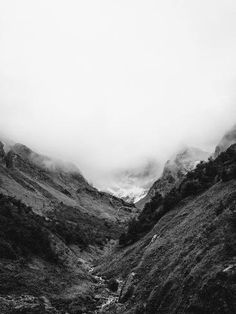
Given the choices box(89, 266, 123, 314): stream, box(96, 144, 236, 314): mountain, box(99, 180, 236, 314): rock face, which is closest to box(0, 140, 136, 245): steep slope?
box(89, 266, 123, 314): stream

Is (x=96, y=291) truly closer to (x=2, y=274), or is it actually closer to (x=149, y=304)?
(x=2, y=274)

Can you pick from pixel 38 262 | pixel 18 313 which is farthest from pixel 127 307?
pixel 38 262

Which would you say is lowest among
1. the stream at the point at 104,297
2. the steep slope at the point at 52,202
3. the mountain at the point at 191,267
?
the steep slope at the point at 52,202

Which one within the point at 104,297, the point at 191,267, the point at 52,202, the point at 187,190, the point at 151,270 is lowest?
the point at 52,202

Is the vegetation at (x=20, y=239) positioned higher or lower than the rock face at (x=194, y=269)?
lower

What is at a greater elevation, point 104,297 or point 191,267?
point 191,267

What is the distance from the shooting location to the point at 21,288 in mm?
25375

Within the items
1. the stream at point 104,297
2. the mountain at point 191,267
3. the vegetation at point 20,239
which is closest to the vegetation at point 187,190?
the mountain at point 191,267

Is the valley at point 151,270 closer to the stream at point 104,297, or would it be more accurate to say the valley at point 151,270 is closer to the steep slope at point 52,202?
the stream at point 104,297

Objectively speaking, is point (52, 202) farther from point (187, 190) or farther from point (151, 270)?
point (151, 270)

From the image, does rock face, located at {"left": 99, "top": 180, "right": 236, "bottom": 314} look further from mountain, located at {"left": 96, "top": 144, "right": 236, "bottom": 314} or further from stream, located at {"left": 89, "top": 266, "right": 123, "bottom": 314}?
stream, located at {"left": 89, "top": 266, "right": 123, "bottom": 314}

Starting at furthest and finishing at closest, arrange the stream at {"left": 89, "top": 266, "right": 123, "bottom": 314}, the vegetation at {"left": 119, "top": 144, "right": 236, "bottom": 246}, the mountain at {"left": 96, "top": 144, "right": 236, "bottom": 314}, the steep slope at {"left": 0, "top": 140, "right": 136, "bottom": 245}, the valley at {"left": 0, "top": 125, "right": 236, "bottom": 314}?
the steep slope at {"left": 0, "top": 140, "right": 136, "bottom": 245} → the vegetation at {"left": 119, "top": 144, "right": 236, "bottom": 246} → the stream at {"left": 89, "top": 266, "right": 123, "bottom": 314} → the valley at {"left": 0, "top": 125, "right": 236, "bottom": 314} → the mountain at {"left": 96, "top": 144, "right": 236, "bottom": 314}

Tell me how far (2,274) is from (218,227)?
17.0 metres

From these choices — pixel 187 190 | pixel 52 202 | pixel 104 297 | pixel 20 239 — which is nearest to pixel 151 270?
pixel 104 297
